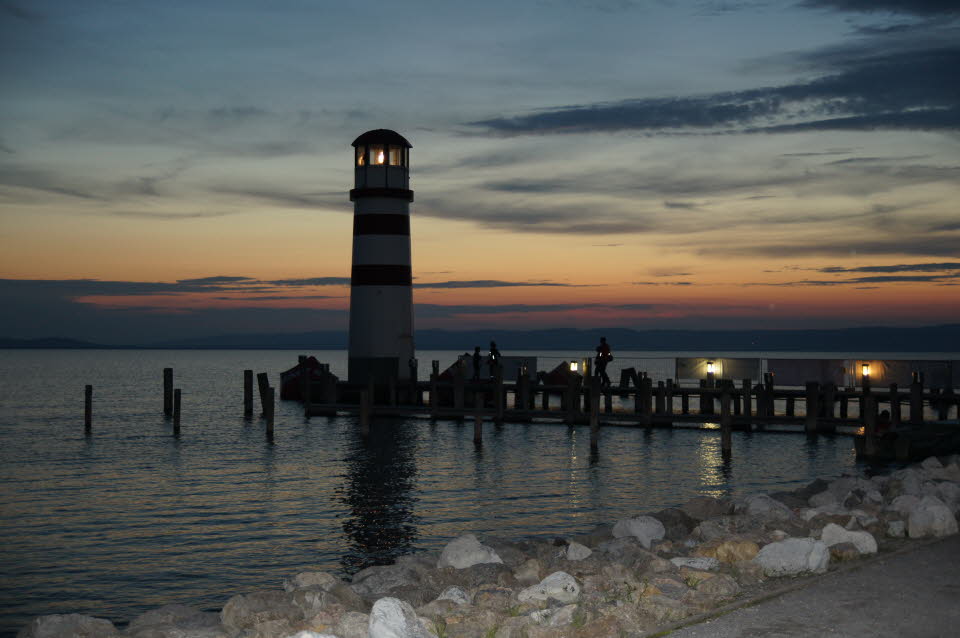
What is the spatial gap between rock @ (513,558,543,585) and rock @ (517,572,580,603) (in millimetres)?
1194

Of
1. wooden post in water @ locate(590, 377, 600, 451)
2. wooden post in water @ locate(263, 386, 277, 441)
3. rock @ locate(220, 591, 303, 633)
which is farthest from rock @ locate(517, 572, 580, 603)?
wooden post in water @ locate(263, 386, 277, 441)

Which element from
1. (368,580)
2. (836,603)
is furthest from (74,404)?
(836,603)

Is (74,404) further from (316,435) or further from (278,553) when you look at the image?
(278,553)

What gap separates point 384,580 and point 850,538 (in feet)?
17.4

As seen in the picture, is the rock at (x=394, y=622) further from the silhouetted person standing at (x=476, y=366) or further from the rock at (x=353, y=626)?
the silhouetted person standing at (x=476, y=366)

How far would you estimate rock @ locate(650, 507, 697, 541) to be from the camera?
12.6 metres

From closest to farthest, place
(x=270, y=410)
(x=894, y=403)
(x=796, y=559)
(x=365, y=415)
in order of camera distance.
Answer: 1. (x=796, y=559)
2. (x=894, y=403)
3. (x=365, y=415)
4. (x=270, y=410)

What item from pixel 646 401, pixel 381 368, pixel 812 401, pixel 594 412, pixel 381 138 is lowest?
pixel 594 412

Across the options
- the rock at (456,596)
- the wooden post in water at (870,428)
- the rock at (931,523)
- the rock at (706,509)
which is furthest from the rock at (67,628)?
the wooden post in water at (870,428)

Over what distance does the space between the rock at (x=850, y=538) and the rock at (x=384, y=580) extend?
4705 mm

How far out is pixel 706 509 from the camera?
46.2ft

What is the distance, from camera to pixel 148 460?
1163 inches

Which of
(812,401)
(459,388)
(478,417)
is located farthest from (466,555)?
(459,388)

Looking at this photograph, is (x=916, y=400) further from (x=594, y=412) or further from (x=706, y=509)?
(x=706, y=509)
